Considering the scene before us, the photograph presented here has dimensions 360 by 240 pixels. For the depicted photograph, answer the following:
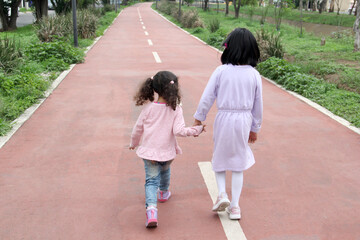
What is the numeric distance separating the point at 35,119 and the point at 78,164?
2.21 meters

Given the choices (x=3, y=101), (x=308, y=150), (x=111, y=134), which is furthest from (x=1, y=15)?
(x=308, y=150)

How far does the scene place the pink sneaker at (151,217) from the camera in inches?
132

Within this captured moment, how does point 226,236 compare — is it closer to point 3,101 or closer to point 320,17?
point 3,101

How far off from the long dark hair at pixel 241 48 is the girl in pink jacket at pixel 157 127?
55 cm

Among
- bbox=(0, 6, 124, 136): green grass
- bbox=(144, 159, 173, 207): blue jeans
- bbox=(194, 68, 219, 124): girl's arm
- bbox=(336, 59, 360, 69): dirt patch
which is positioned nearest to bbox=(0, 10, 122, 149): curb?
bbox=(0, 6, 124, 136): green grass

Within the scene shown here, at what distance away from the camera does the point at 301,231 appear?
3432 millimetres

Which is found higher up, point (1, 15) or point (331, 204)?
point (1, 15)

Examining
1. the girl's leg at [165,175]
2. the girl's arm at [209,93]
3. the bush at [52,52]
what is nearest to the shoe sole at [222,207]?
the girl's leg at [165,175]

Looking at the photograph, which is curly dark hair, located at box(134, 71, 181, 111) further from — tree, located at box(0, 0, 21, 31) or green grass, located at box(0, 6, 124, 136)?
tree, located at box(0, 0, 21, 31)

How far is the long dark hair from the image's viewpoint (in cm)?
316

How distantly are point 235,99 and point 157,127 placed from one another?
A: 2.46 ft

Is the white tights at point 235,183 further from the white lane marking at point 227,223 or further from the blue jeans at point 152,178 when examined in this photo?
the blue jeans at point 152,178

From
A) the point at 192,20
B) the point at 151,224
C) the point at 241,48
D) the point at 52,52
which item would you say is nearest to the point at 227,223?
the point at 151,224

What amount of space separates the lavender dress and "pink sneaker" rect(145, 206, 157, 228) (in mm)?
747
